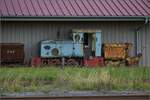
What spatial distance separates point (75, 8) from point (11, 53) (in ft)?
14.1

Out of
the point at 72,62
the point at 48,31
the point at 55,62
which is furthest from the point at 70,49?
the point at 48,31

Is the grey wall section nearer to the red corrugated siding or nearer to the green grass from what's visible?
the red corrugated siding

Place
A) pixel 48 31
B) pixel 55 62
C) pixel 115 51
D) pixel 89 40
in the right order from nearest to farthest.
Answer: pixel 55 62, pixel 115 51, pixel 48 31, pixel 89 40

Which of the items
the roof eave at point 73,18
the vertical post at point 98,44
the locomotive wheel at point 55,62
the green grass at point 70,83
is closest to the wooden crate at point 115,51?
the vertical post at point 98,44

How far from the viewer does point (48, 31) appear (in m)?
25.3

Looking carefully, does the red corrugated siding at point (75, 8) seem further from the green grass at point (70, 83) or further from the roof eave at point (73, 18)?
the green grass at point (70, 83)

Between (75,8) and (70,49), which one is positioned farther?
(75,8)

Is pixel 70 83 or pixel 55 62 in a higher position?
pixel 55 62

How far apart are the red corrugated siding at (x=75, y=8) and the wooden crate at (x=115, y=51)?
163cm

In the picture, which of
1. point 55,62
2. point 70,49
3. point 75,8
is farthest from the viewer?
→ point 75,8

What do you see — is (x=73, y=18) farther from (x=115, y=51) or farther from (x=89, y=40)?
(x=115, y=51)

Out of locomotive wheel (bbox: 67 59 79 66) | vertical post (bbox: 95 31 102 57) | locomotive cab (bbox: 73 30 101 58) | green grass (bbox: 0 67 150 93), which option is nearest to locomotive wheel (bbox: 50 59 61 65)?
locomotive wheel (bbox: 67 59 79 66)

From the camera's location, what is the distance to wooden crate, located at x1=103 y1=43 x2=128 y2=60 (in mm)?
25016

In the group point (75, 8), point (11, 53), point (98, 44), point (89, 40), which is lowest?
point (11, 53)
